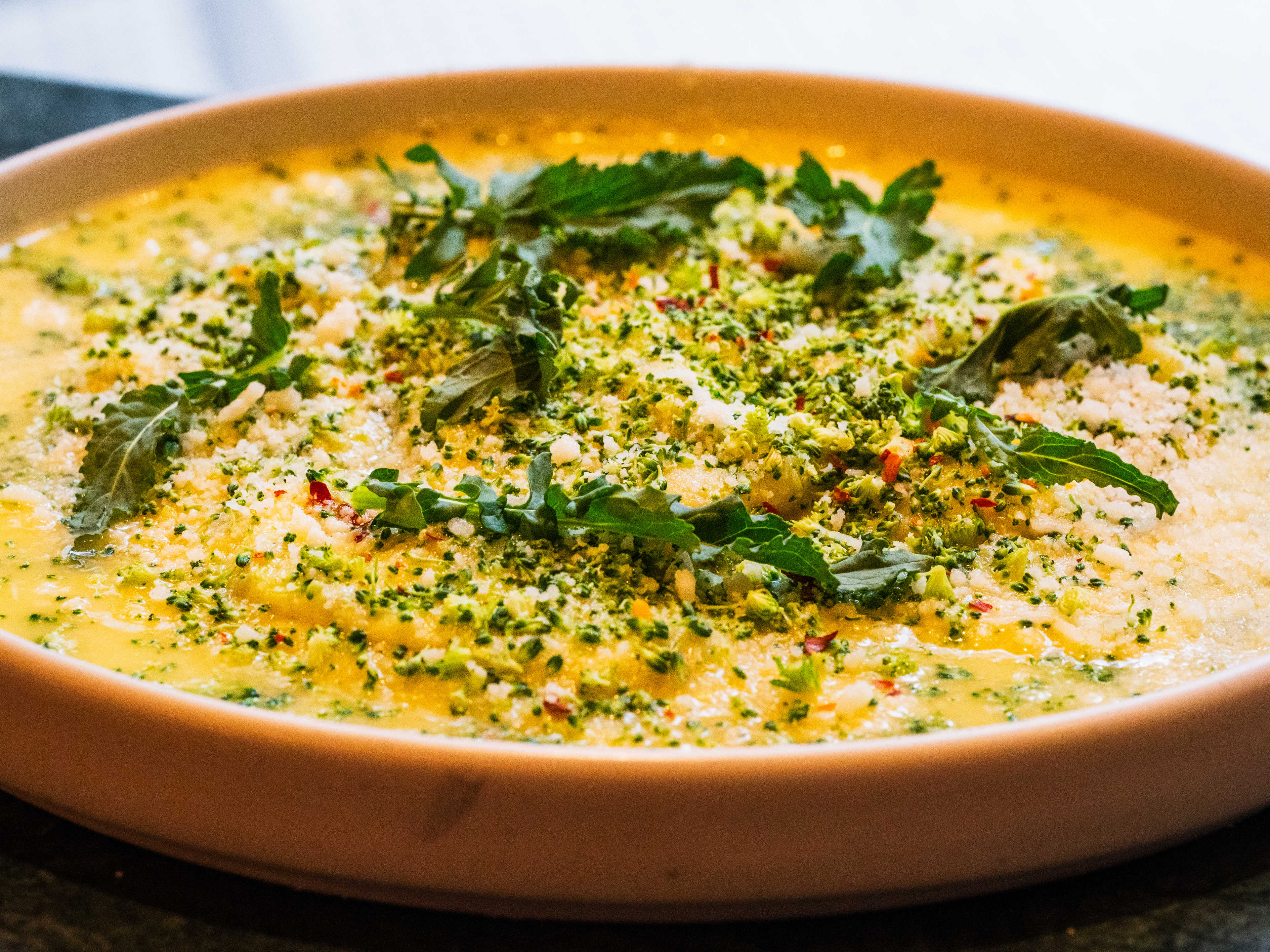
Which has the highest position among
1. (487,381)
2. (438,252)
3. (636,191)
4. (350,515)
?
(636,191)

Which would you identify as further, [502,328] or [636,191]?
[636,191]

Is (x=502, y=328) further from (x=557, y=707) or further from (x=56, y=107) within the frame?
(x=56, y=107)

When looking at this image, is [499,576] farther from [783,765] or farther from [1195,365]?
[1195,365]

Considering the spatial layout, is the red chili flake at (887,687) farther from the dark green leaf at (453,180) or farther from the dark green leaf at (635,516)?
the dark green leaf at (453,180)

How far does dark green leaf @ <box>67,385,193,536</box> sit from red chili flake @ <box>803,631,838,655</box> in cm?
124

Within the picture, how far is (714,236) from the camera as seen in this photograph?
10.5ft

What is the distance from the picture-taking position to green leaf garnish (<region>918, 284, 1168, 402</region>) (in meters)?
2.59

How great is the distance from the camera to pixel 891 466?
2.30m

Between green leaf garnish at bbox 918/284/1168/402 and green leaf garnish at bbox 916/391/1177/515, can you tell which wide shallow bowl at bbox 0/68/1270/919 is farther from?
green leaf garnish at bbox 918/284/1168/402

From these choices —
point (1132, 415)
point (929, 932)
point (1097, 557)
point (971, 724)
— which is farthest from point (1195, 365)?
point (929, 932)

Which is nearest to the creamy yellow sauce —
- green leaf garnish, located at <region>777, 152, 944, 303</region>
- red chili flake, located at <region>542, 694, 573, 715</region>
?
red chili flake, located at <region>542, 694, 573, 715</region>

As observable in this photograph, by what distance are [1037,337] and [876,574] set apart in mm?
846

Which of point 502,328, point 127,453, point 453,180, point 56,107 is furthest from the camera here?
point 56,107

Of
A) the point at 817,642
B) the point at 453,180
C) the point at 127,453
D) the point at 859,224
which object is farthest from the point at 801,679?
the point at 453,180
